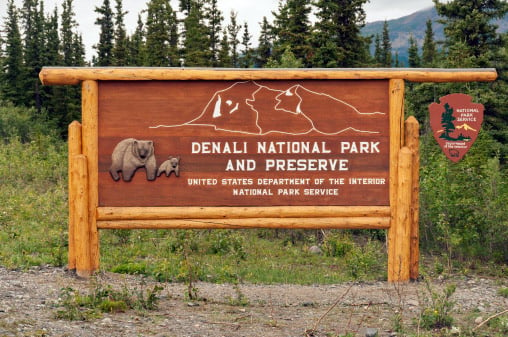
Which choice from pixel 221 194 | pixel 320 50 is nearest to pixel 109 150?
pixel 221 194

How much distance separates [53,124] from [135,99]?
44.1m

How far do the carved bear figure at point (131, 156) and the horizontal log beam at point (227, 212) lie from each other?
19.9 inches

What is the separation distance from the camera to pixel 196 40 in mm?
51062

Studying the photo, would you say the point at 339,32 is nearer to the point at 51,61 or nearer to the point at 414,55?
the point at 51,61

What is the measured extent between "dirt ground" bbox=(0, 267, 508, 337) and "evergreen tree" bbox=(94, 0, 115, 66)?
50.9 meters

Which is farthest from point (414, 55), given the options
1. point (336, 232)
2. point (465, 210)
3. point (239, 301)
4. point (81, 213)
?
point (239, 301)

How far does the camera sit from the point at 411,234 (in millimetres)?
8297

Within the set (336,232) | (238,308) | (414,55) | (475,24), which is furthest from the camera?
(414,55)

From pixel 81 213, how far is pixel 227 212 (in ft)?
6.28

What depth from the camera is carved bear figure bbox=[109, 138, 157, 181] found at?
26.9ft

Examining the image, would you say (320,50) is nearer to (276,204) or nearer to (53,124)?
(276,204)

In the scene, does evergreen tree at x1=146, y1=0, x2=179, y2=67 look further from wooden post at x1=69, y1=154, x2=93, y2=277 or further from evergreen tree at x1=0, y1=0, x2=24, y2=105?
wooden post at x1=69, y1=154, x2=93, y2=277

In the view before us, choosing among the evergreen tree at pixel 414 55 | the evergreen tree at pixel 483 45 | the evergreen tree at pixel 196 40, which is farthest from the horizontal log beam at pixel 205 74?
the evergreen tree at pixel 414 55

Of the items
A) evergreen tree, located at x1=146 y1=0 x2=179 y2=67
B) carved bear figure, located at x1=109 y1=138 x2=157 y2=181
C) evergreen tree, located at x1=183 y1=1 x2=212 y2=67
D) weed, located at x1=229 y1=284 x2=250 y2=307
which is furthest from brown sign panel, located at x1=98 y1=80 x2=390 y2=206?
evergreen tree, located at x1=146 y1=0 x2=179 y2=67
